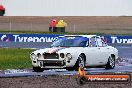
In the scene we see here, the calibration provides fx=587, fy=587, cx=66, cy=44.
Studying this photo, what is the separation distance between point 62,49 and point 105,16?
2050 inches

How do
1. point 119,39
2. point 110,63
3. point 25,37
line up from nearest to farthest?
point 110,63
point 119,39
point 25,37

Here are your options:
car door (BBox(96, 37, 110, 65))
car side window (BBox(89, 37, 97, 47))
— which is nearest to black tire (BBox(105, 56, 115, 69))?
car door (BBox(96, 37, 110, 65))

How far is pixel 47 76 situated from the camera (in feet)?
59.2

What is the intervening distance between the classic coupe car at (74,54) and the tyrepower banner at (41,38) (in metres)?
19.3

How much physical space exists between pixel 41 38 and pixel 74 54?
77.3 ft

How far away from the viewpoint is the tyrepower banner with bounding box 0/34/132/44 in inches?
1614

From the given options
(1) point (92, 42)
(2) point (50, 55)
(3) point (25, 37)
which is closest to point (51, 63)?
(2) point (50, 55)

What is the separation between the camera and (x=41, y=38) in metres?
42.5

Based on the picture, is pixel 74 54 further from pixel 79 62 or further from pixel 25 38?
pixel 25 38

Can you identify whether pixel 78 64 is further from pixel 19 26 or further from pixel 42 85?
pixel 19 26

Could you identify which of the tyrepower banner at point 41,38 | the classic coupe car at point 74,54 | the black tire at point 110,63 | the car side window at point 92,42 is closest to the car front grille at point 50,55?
the classic coupe car at point 74,54

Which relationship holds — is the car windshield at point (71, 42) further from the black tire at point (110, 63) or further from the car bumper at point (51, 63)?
the black tire at point (110, 63)

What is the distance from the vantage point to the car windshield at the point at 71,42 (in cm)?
2005

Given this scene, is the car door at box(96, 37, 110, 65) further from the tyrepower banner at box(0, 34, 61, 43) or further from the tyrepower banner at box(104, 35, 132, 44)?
the tyrepower banner at box(0, 34, 61, 43)
